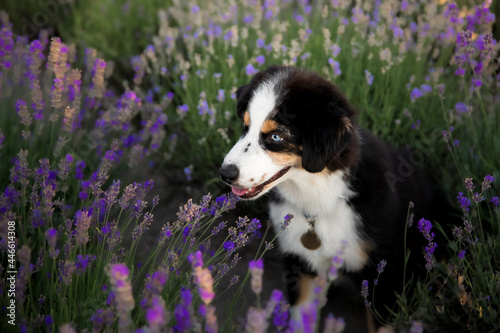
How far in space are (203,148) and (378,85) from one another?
1.46 m

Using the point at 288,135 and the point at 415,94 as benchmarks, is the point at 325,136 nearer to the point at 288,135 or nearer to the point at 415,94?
the point at 288,135

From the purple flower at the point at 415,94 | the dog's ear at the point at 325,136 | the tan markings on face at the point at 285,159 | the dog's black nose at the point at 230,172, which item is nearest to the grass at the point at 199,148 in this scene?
the purple flower at the point at 415,94

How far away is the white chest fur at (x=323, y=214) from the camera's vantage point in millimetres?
2449

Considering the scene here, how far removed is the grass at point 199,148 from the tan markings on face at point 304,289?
1.33 ft

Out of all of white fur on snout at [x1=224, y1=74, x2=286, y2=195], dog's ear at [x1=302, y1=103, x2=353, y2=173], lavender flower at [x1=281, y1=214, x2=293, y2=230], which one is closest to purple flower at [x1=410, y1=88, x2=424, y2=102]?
dog's ear at [x1=302, y1=103, x2=353, y2=173]

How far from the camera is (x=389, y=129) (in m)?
3.47

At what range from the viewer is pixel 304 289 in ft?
9.27

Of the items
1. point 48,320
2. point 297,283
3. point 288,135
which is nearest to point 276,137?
point 288,135

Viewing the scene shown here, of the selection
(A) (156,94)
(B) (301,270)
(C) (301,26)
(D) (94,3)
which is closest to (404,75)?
(C) (301,26)

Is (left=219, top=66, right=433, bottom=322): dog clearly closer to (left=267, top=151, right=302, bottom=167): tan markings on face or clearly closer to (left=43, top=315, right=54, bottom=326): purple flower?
(left=267, top=151, right=302, bottom=167): tan markings on face

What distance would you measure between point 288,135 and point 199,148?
154 centimetres

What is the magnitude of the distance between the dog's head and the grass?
209 millimetres

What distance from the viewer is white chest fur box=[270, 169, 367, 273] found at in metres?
2.45

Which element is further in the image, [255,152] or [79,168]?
[79,168]
